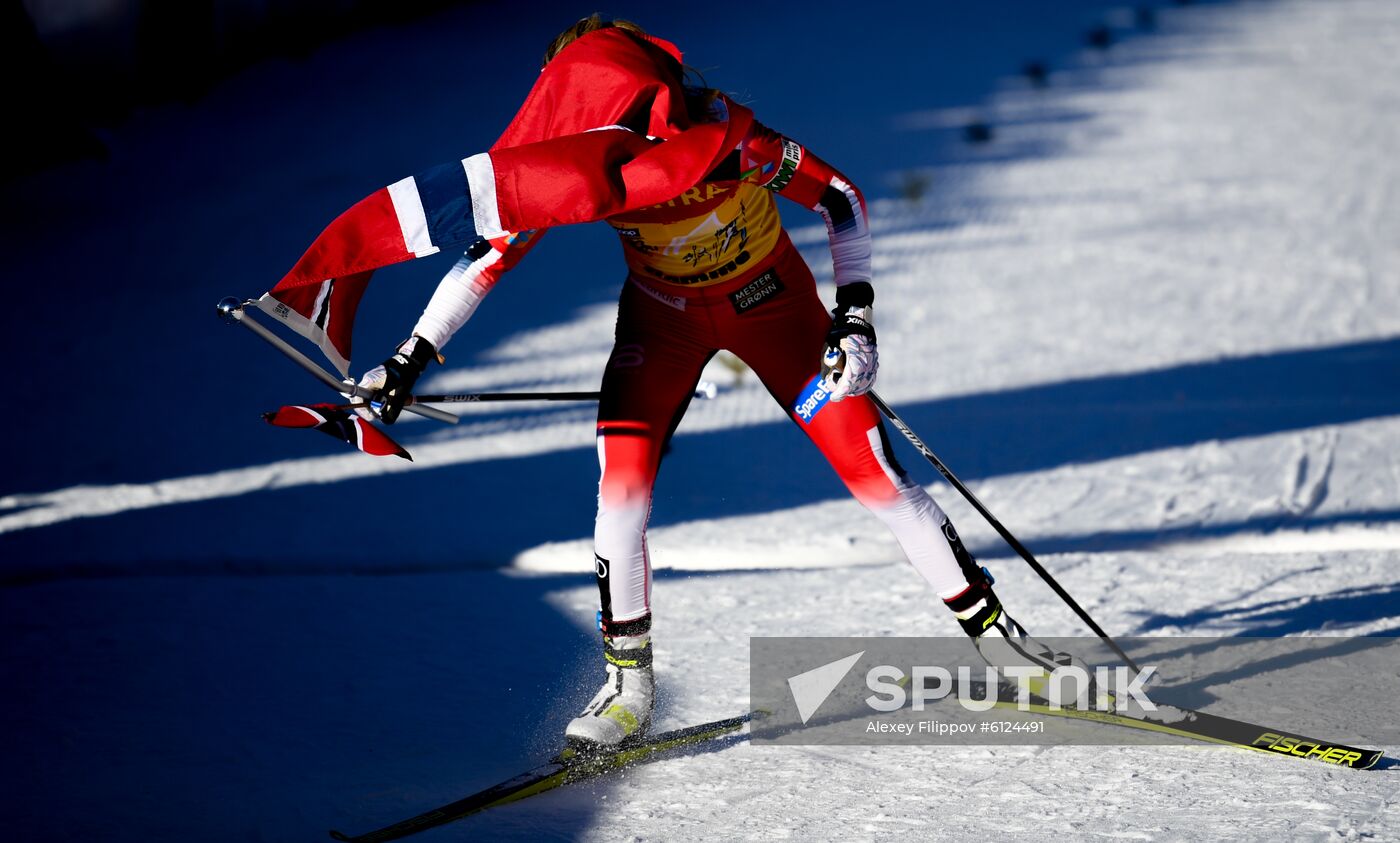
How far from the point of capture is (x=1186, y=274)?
24.3ft

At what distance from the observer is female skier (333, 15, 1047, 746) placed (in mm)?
2881

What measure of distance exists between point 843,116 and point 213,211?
4.61 m

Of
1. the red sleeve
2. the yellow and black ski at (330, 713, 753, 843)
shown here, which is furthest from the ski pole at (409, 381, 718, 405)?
the yellow and black ski at (330, 713, 753, 843)

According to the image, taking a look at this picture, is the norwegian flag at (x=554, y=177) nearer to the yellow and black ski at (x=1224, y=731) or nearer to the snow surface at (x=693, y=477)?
the snow surface at (x=693, y=477)

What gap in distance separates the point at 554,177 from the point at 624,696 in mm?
1311

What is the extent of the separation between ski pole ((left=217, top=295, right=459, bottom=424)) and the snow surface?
916 mm

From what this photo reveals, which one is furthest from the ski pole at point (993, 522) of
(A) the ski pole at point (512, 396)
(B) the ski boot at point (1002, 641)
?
(A) the ski pole at point (512, 396)

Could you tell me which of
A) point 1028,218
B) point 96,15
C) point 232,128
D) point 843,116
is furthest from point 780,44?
point 96,15

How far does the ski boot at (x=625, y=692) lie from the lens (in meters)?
3.17

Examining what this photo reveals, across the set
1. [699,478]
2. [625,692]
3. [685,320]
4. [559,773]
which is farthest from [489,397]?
[699,478]

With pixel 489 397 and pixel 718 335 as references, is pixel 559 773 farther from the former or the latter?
pixel 718 335

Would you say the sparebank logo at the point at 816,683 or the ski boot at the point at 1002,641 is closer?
the ski boot at the point at 1002,641

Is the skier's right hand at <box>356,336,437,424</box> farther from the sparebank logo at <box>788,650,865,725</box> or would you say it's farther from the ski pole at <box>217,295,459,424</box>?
the sparebank logo at <box>788,650,865,725</box>

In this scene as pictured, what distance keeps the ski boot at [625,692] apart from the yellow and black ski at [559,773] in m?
0.04
